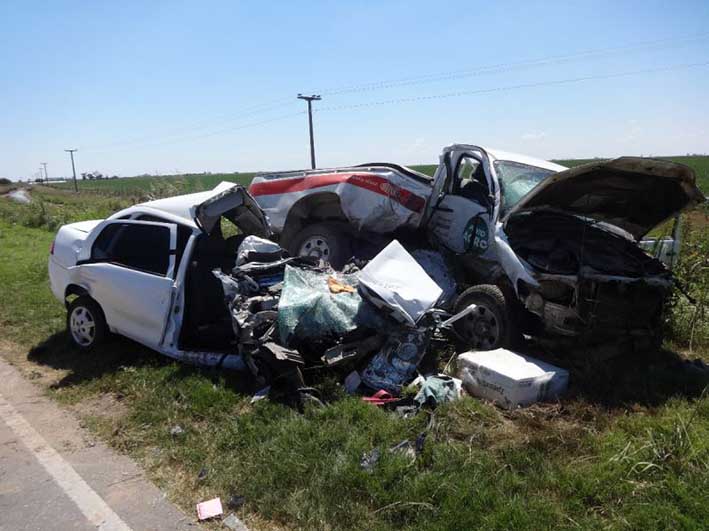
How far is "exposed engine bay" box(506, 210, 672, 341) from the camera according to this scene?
519cm

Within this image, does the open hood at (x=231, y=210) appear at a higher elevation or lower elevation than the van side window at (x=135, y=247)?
higher

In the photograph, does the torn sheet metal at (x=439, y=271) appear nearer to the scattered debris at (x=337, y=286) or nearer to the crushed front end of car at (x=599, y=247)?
the crushed front end of car at (x=599, y=247)

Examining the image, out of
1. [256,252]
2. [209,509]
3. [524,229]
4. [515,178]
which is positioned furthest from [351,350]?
[515,178]

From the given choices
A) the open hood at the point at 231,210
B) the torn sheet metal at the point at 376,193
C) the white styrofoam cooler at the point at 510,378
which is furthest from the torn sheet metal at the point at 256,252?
the white styrofoam cooler at the point at 510,378

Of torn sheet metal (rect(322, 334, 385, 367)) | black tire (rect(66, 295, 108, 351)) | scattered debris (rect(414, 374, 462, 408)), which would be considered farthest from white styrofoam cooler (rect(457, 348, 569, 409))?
black tire (rect(66, 295, 108, 351))

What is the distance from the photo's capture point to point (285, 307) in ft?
17.4

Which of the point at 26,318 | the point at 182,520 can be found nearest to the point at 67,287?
the point at 26,318

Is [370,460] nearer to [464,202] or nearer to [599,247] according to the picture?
[599,247]

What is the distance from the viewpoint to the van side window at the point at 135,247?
20.7ft

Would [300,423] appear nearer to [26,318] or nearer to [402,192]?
[402,192]

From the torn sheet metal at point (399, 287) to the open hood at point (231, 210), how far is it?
197cm

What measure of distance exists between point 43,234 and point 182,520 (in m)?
18.9

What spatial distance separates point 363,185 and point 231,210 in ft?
6.22

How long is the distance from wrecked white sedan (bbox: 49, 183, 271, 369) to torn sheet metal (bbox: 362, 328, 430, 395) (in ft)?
4.82
